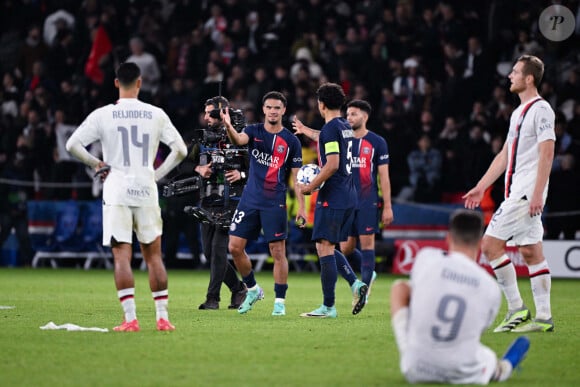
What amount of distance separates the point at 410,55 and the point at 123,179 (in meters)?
16.1

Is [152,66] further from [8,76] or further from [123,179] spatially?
[123,179]

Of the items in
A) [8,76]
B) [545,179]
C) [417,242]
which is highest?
[8,76]

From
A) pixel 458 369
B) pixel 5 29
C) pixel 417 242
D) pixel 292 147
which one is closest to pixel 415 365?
pixel 458 369

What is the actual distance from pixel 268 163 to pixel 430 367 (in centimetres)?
607

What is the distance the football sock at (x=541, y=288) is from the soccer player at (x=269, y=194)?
9.55 feet

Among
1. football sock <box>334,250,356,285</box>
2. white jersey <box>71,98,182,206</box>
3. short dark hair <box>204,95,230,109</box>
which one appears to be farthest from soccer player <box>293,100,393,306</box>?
white jersey <box>71,98,182,206</box>

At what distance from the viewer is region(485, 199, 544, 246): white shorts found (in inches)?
430

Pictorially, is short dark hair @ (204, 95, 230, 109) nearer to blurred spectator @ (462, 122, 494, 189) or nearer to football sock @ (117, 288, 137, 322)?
football sock @ (117, 288, 137, 322)

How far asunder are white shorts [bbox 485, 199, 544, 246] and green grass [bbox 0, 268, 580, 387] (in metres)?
0.97

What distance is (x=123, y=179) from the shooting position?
10102mm

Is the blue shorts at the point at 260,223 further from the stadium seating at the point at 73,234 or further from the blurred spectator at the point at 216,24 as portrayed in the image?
the blurred spectator at the point at 216,24

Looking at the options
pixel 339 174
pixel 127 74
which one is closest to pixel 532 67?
pixel 339 174

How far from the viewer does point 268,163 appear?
42.7 feet

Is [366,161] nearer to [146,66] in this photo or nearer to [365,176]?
[365,176]
